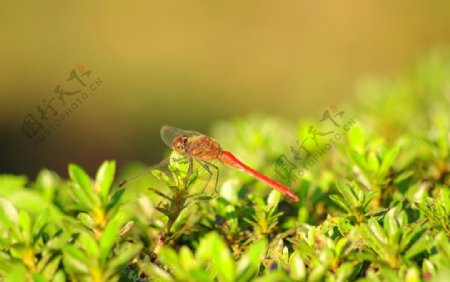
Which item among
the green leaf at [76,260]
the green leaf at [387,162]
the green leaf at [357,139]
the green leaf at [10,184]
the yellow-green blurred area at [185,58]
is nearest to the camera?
the green leaf at [76,260]

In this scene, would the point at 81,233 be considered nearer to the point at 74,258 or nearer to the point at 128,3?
the point at 74,258

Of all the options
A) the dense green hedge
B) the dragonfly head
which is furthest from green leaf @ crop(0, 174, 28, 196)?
the dragonfly head

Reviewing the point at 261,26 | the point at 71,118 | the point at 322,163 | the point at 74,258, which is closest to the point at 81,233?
the point at 74,258

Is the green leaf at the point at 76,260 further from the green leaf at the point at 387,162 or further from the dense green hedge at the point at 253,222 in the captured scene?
the green leaf at the point at 387,162

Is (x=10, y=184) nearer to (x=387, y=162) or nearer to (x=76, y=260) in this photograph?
(x=76, y=260)

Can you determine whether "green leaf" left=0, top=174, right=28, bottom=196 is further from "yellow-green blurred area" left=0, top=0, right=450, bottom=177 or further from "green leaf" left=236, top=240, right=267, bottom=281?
"yellow-green blurred area" left=0, top=0, right=450, bottom=177

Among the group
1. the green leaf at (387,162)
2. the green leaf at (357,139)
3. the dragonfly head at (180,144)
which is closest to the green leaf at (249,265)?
the green leaf at (387,162)
